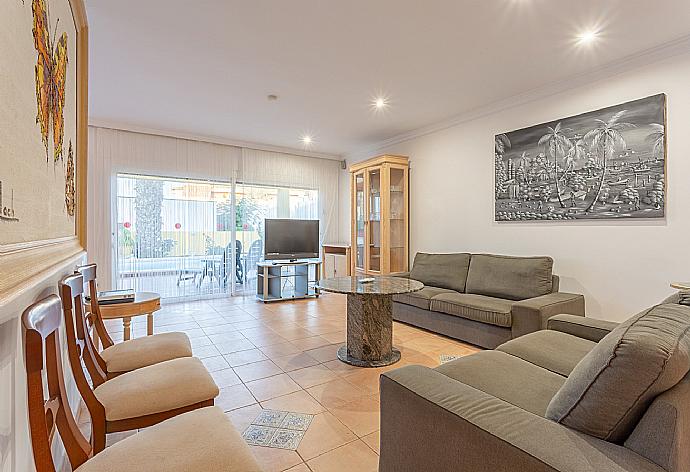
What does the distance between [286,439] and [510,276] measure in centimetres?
279

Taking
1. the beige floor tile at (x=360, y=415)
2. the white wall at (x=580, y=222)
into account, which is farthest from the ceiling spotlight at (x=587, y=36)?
the beige floor tile at (x=360, y=415)

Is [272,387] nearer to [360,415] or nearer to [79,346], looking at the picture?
[360,415]

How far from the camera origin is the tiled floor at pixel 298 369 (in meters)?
1.91

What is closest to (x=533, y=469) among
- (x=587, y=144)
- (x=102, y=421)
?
(x=102, y=421)

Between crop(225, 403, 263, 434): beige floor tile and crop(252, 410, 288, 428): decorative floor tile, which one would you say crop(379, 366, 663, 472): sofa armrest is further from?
crop(225, 403, 263, 434): beige floor tile

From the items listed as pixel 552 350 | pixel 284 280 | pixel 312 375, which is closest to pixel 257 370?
pixel 312 375

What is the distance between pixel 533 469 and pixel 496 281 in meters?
3.11

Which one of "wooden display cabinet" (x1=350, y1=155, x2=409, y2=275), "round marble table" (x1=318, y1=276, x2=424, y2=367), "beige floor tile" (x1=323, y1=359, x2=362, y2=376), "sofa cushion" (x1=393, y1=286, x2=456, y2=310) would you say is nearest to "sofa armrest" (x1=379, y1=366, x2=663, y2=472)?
"beige floor tile" (x1=323, y1=359, x2=362, y2=376)

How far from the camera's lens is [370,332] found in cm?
311

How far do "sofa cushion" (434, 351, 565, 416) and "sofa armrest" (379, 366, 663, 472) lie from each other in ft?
1.16

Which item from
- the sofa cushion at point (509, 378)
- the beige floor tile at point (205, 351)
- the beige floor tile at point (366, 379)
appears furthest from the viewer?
the beige floor tile at point (205, 351)

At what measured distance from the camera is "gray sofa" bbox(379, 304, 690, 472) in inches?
38.1

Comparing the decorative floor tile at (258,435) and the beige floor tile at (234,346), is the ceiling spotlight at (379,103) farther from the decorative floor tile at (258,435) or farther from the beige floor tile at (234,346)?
the decorative floor tile at (258,435)

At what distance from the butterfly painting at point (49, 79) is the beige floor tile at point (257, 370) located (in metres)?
1.96
